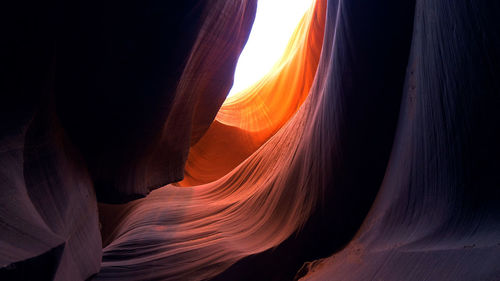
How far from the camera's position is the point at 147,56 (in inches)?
76.4

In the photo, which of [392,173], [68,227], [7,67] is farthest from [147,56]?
[392,173]

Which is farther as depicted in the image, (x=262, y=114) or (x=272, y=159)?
(x=262, y=114)

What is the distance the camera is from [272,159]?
3283 mm

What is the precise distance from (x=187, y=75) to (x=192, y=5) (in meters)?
0.73

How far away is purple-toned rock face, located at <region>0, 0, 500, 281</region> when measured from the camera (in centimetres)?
126

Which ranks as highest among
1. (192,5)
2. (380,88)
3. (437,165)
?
(192,5)

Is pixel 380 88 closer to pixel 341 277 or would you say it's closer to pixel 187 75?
pixel 341 277

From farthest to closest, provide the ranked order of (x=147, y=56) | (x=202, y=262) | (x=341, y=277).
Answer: (x=202, y=262)
(x=147, y=56)
(x=341, y=277)

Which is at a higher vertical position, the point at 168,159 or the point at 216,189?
the point at 168,159

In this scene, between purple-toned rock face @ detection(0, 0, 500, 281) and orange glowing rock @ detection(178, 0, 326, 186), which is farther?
orange glowing rock @ detection(178, 0, 326, 186)

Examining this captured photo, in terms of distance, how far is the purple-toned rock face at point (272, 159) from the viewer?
4.14 feet

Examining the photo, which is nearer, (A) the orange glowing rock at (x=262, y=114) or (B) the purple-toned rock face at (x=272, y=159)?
(B) the purple-toned rock face at (x=272, y=159)

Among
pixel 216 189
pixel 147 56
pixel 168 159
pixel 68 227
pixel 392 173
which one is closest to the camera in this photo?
pixel 68 227

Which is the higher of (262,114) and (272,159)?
(262,114)
